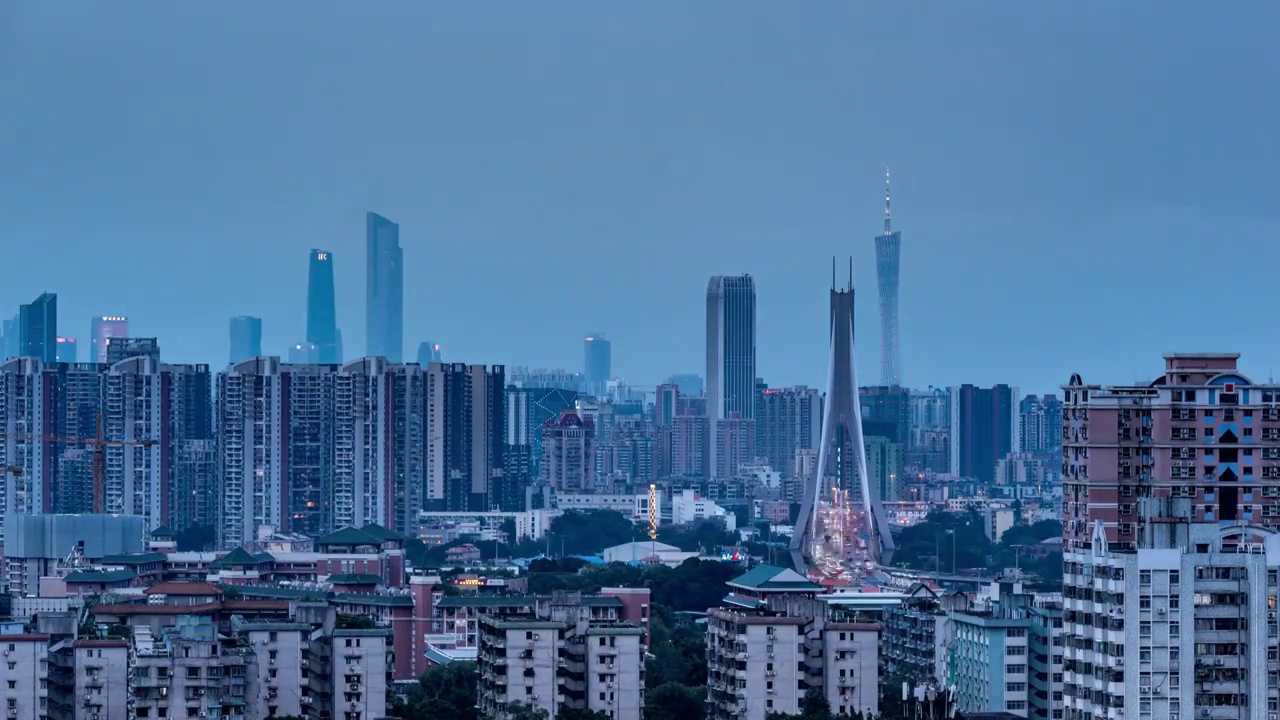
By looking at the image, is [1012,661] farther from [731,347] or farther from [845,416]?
[731,347]

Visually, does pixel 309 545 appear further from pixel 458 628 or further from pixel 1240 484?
pixel 1240 484

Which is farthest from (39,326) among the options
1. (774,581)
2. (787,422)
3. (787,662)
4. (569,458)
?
(787,662)

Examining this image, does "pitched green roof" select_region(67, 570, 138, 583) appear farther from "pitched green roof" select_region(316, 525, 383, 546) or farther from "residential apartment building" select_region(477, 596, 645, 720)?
"residential apartment building" select_region(477, 596, 645, 720)

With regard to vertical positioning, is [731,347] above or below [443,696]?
above

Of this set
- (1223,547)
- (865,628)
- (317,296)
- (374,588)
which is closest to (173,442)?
(374,588)

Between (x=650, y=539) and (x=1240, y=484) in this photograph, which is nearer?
(x=1240, y=484)

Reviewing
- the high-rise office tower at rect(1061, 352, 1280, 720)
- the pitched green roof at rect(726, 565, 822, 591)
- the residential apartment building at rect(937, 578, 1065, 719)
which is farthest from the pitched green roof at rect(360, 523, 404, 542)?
the high-rise office tower at rect(1061, 352, 1280, 720)
